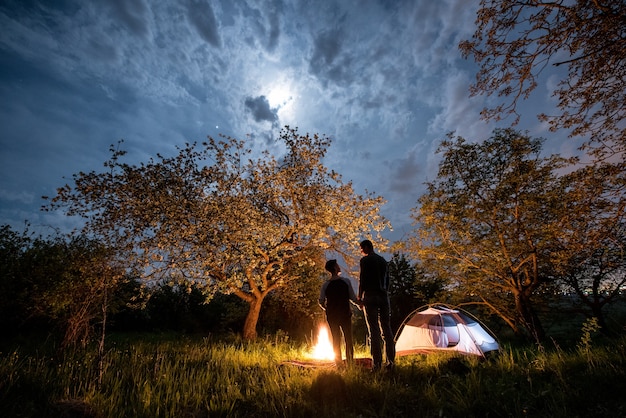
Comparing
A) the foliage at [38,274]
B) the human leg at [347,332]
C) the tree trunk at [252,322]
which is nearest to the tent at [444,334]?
the human leg at [347,332]

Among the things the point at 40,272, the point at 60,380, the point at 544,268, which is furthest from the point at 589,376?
the point at 40,272

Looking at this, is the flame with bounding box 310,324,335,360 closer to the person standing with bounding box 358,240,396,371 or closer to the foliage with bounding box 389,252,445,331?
the person standing with bounding box 358,240,396,371

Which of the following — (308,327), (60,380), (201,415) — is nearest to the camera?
(201,415)

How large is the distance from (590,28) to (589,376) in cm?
589

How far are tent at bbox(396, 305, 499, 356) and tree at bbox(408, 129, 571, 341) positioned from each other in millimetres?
4556

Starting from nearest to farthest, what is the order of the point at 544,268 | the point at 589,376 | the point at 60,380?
the point at 589,376, the point at 60,380, the point at 544,268

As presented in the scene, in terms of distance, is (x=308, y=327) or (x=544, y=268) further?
(x=308, y=327)

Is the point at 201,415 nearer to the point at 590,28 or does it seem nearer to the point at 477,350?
the point at 477,350

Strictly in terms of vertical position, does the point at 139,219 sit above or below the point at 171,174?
below

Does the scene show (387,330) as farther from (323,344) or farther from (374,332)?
(323,344)

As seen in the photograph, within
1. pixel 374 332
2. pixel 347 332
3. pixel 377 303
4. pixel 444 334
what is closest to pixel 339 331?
pixel 347 332

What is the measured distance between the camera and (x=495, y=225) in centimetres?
1295

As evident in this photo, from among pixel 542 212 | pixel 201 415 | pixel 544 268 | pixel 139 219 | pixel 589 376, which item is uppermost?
pixel 542 212

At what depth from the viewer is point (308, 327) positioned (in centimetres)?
2078
